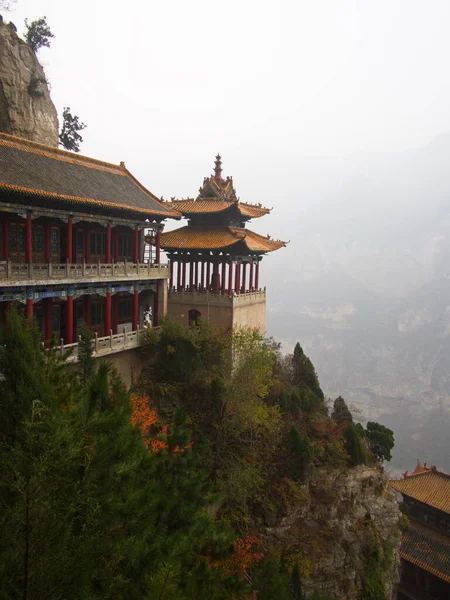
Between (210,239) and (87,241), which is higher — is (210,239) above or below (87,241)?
above

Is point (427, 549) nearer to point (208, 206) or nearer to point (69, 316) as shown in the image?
point (208, 206)

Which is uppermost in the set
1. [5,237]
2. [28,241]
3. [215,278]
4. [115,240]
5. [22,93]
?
[22,93]

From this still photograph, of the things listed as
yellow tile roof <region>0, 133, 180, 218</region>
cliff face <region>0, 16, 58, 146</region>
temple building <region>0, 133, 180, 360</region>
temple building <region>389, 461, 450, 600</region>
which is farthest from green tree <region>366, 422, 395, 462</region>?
cliff face <region>0, 16, 58, 146</region>

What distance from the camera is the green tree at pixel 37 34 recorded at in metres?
33.0

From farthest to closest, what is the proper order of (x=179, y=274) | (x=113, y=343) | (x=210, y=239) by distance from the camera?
(x=179, y=274)
(x=210, y=239)
(x=113, y=343)

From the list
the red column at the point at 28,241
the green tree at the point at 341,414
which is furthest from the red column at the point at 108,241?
the green tree at the point at 341,414

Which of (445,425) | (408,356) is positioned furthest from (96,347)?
(408,356)

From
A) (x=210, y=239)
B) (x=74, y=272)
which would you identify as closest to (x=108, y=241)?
(x=74, y=272)

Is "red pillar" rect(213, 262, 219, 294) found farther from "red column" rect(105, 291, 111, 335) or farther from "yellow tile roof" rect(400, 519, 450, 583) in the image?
"yellow tile roof" rect(400, 519, 450, 583)

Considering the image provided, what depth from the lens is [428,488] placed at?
106 ft

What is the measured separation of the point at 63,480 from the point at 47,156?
60.5 feet

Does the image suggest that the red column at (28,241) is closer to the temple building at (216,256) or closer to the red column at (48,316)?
the red column at (48,316)

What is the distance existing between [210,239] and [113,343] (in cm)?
907

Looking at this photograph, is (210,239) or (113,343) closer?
(113,343)
